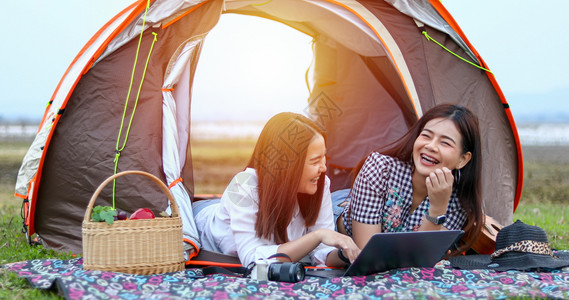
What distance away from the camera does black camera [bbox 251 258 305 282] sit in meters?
2.42

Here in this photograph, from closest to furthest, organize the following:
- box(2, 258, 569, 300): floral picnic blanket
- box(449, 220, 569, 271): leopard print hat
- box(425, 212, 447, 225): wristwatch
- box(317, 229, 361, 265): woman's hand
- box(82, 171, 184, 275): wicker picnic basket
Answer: box(2, 258, 569, 300): floral picnic blanket, box(317, 229, 361, 265): woman's hand, box(82, 171, 184, 275): wicker picnic basket, box(425, 212, 447, 225): wristwatch, box(449, 220, 569, 271): leopard print hat

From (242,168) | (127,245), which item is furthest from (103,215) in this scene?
(242,168)

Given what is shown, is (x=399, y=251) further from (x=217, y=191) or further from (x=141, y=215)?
(x=217, y=191)

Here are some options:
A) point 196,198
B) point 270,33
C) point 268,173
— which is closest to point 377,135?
point 270,33

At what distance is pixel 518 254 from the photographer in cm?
292

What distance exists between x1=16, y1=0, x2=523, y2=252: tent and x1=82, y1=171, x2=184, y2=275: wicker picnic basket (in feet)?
1.42

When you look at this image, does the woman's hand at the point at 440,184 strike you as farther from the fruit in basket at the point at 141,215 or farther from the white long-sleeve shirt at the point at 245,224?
the fruit in basket at the point at 141,215

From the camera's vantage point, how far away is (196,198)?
472cm

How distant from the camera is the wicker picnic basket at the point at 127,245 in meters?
2.55

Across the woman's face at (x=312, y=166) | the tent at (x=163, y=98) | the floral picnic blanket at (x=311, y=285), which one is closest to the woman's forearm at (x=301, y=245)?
the floral picnic blanket at (x=311, y=285)

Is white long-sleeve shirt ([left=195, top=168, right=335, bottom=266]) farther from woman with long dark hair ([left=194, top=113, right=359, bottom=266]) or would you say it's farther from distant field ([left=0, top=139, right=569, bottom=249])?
distant field ([left=0, top=139, right=569, bottom=249])

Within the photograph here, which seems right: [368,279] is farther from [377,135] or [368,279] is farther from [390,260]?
[377,135]

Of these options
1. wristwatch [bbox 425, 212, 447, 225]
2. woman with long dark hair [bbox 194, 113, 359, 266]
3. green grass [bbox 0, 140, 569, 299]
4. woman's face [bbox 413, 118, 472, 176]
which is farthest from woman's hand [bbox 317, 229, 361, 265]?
green grass [bbox 0, 140, 569, 299]

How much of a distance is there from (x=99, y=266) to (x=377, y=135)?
9.03 ft
